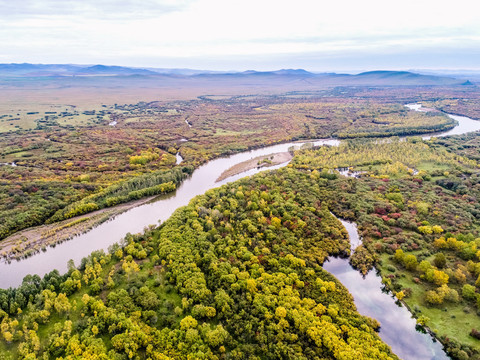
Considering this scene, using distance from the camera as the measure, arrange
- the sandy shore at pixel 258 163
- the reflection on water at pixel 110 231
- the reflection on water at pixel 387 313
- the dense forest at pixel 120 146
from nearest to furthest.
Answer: the reflection on water at pixel 387 313 < the reflection on water at pixel 110 231 < the dense forest at pixel 120 146 < the sandy shore at pixel 258 163

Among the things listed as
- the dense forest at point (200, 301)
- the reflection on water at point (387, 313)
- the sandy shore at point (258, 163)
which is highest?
the sandy shore at point (258, 163)

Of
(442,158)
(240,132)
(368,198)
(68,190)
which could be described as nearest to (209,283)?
(368,198)

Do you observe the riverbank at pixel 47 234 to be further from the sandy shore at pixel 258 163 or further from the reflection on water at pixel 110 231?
the sandy shore at pixel 258 163

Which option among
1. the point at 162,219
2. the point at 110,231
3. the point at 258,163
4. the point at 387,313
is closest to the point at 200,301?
the point at 387,313

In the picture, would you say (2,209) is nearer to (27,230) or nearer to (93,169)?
(27,230)

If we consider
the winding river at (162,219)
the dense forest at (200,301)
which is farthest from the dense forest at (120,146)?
the dense forest at (200,301)

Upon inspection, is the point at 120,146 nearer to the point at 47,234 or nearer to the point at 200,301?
the point at 47,234
